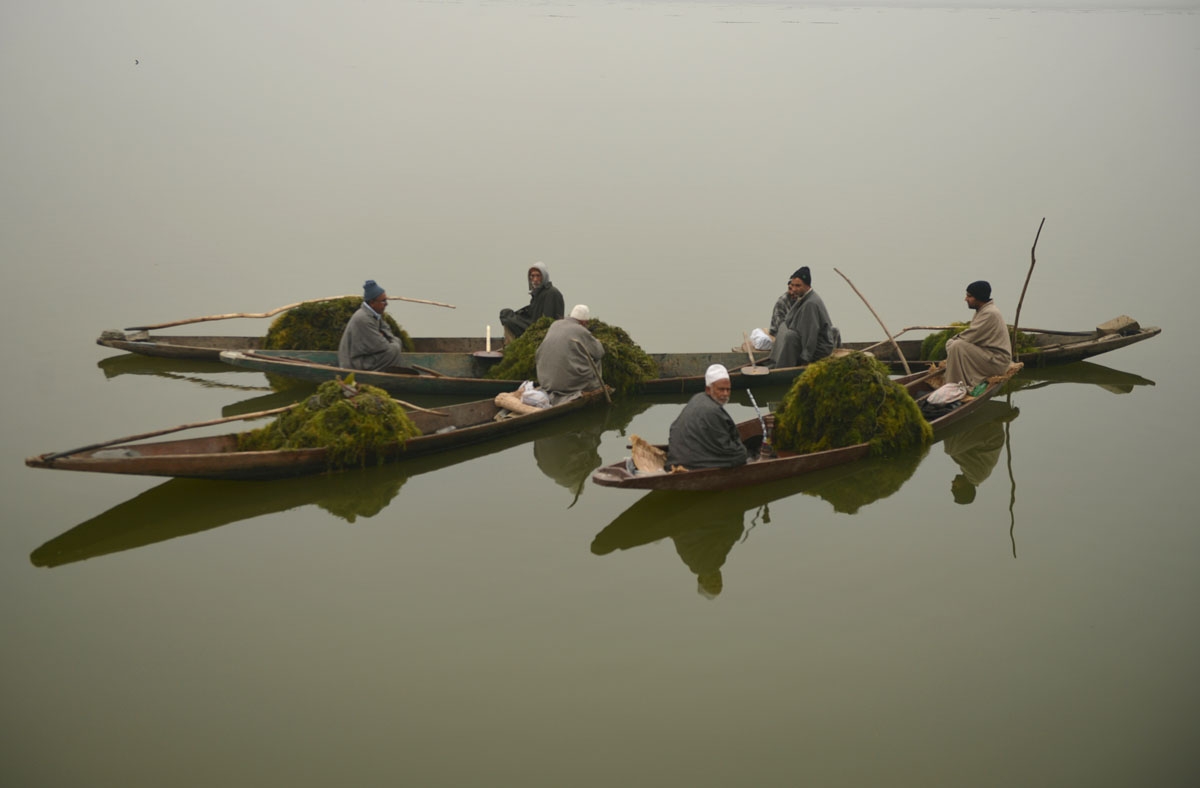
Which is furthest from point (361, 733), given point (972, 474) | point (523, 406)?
point (972, 474)

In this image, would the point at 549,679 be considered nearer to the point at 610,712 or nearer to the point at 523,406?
the point at 610,712

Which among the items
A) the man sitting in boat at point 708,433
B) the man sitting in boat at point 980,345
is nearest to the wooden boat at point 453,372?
the man sitting in boat at point 980,345

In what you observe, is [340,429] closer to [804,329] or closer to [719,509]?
[719,509]

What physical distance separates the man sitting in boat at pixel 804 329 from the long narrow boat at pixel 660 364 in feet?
0.66

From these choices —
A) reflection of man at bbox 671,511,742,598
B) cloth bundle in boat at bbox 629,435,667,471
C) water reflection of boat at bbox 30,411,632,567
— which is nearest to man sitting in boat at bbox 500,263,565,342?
water reflection of boat at bbox 30,411,632,567

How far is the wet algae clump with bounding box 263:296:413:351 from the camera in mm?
10844

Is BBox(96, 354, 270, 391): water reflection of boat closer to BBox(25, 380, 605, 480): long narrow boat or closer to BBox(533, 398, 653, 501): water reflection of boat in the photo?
BBox(25, 380, 605, 480): long narrow boat

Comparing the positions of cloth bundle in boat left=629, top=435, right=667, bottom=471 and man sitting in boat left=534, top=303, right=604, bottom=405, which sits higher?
man sitting in boat left=534, top=303, right=604, bottom=405

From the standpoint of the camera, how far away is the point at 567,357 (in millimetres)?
9406

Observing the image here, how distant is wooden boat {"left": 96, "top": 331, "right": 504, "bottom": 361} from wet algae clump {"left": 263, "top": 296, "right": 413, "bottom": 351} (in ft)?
1.07

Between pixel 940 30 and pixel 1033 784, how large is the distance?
127 ft

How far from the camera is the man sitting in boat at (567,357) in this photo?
940cm

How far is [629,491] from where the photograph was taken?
25.9ft

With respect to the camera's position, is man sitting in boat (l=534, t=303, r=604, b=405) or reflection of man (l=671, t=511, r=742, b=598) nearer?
reflection of man (l=671, t=511, r=742, b=598)
